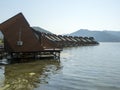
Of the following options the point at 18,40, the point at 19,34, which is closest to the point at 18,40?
the point at 18,40

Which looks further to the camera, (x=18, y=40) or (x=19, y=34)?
(x=19, y=34)

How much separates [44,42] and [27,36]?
9.32m

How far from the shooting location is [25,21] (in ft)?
198

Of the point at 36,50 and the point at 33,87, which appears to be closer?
the point at 33,87

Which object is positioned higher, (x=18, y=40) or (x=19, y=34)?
(x=19, y=34)

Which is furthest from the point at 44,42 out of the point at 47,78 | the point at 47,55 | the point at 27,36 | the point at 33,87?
the point at 33,87

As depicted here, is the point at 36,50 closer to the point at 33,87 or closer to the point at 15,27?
the point at 15,27

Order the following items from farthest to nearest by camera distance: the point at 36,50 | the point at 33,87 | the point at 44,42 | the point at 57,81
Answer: the point at 44,42, the point at 36,50, the point at 57,81, the point at 33,87

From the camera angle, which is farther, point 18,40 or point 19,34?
point 19,34

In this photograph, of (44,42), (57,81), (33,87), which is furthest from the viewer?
(44,42)

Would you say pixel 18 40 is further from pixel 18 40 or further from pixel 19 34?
pixel 19 34

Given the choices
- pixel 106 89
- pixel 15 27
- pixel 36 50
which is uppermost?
pixel 15 27

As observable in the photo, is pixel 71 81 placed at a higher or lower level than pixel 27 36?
lower

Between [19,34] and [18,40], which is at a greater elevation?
[19,34]
